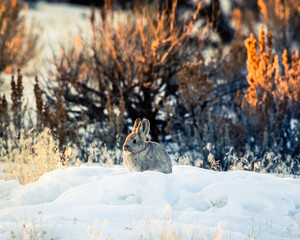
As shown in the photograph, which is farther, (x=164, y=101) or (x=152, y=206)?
(x=164, y=101)

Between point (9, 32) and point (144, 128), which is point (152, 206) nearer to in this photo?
point (144, 128)

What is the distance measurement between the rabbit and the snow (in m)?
0.37

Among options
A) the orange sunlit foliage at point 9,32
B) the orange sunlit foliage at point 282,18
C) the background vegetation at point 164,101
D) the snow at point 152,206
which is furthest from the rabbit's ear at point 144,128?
the orange sunlit foliage at point 282,18

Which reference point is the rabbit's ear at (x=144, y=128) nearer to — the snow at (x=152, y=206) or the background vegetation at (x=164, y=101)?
the snow at (x=152, y=206)

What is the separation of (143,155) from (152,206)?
111 centimetres

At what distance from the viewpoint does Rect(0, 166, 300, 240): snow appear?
328cm

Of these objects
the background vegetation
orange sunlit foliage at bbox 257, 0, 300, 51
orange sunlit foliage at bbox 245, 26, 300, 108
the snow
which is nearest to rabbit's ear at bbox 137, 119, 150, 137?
the snow

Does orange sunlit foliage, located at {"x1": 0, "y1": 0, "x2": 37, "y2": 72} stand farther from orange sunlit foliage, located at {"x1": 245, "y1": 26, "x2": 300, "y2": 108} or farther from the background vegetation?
orange sunlit foliage, located at {"x1": 245, "y1": 26, "x2": 300, "y2": 108}

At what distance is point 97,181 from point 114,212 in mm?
935

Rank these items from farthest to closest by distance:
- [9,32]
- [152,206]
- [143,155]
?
[9,32] → [143,155] → [152,206]

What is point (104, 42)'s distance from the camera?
873cm

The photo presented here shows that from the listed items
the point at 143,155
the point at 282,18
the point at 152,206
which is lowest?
the point at 152,206

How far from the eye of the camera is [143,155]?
4.90 m

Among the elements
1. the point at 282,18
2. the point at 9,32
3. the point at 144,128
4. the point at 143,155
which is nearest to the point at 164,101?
the point at 144,128
